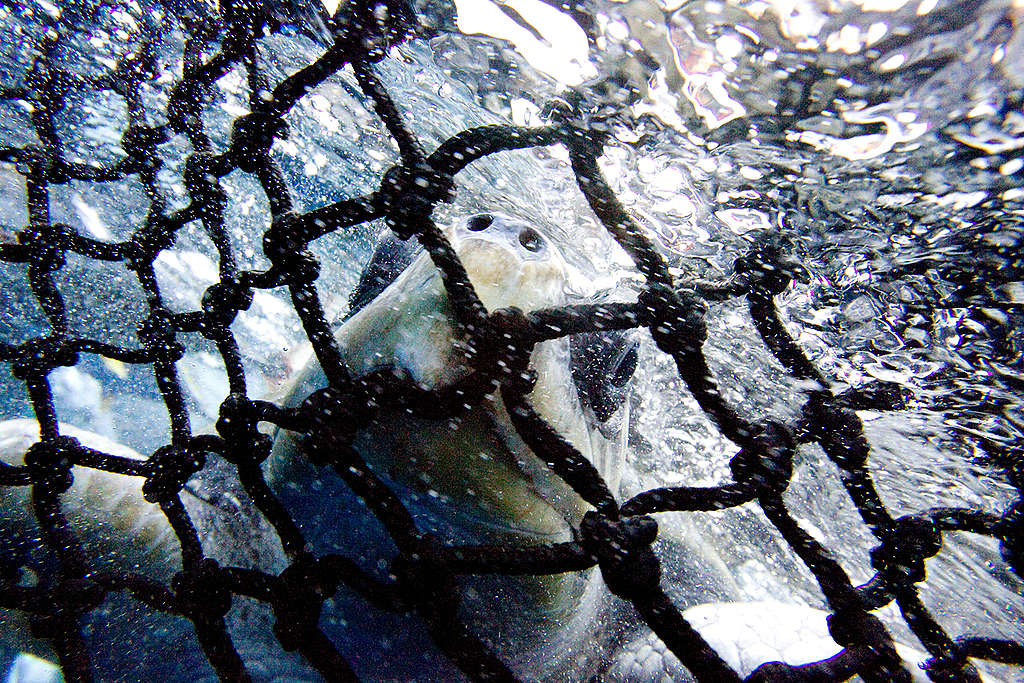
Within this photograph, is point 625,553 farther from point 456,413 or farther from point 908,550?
point 908,550

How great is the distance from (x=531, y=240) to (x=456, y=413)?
520mm

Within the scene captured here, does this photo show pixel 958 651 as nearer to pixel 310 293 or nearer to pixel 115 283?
pixel 310 293

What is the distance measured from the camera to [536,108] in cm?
161

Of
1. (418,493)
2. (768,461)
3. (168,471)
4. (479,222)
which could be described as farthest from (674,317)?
(168,471)

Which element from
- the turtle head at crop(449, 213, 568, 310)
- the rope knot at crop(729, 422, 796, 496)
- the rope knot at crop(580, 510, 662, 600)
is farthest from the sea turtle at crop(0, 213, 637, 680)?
the rope knot at crop(729, 422, 796, 496)

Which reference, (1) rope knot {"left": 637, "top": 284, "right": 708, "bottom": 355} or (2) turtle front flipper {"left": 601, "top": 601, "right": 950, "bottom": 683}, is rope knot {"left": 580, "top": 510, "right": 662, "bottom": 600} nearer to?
(1) rope knot {"left": 637, "top": 284, "right": 708, "bottom": 355}

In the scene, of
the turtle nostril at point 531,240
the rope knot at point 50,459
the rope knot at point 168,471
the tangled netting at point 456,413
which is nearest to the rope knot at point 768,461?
the tangled netting at point 456,413

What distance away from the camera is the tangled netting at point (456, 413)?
2.80 feet

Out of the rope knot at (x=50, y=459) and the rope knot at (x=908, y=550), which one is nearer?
the rope knot at (x=908, y=550)

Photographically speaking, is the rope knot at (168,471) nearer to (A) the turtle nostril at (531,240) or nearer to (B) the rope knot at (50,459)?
(B) the rope knot at (50,459)

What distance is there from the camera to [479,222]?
1.22 meters

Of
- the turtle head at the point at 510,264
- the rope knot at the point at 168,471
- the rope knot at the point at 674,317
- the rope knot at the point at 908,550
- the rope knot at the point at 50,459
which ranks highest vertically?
the rope knot at the point at 674,317

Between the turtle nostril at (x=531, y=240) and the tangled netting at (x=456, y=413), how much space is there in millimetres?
255

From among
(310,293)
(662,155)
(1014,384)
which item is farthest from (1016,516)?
(310,293)
